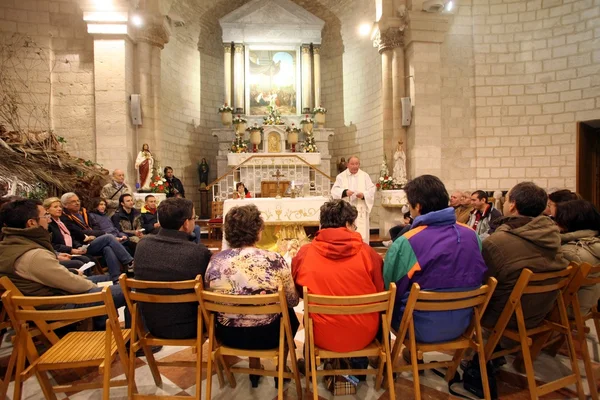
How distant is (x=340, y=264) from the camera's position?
7.03ft

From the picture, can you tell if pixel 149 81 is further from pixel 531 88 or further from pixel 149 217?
pixel 531 88

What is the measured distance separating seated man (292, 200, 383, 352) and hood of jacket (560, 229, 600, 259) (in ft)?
5.13

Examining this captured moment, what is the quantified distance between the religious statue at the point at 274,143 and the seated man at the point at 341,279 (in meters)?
8.76

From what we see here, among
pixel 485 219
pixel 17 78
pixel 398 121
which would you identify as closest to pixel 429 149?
pixel 398 121

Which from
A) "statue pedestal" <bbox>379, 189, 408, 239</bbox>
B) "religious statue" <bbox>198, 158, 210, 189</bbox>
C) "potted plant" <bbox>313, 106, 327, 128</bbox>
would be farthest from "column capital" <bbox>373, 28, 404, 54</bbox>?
"religious statue" <bbox>198, 158, 210, 189</bbox>

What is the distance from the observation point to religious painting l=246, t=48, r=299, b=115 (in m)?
11.7

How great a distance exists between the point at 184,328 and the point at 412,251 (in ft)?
4.87

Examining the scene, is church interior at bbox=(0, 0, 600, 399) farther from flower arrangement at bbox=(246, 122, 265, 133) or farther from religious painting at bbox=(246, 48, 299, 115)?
religious painting at bbox=(246, 48, 299, 115)

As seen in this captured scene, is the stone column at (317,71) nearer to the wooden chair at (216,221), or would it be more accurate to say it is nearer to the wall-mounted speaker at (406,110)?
the wall-mounted speaker at (406,110)

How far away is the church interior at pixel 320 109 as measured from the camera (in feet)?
26.3

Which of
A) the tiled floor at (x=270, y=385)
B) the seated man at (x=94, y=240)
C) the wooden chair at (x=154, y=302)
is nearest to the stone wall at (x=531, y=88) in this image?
the tiled floor at (x=270, y=385)

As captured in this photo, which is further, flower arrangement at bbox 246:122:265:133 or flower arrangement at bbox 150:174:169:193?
flower arrangement at bbox 246:122:265:133

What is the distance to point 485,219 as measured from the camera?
448cm

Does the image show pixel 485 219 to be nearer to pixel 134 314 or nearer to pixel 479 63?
pixel 134 314
